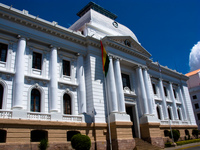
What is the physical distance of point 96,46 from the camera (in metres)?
25.8

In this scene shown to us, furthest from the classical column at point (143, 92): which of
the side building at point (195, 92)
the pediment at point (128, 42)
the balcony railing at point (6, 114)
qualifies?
the side building at point (195, 92)

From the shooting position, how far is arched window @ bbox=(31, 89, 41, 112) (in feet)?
63.2

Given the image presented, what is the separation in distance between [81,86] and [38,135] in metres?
7.16

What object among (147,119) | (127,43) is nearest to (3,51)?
(127,43)

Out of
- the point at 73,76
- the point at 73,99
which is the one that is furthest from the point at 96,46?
the point at 73,99

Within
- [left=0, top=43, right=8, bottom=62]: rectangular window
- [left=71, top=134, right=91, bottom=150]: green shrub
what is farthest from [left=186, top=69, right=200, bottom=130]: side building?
[left=0, top=43, right=8, bottom=62]: rectangular window

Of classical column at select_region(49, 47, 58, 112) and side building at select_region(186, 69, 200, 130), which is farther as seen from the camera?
side building at select_region(186, 69, 200, 130)

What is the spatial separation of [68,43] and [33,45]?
13.9 ft

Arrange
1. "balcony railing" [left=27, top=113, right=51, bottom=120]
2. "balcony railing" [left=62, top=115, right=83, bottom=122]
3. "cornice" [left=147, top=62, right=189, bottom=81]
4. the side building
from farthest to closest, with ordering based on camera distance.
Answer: the side building
"cornice" [left=147, top=62, right=189, bottom=81]
"balcony railing" [left=62, top=115, right=83, bottom=122]
"balcony railing" [left=27, top=113, right=51, bottom=120]

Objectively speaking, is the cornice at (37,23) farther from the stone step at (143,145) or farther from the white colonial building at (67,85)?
the stone step at (143,145)

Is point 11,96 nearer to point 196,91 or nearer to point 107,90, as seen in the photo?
point 107,90

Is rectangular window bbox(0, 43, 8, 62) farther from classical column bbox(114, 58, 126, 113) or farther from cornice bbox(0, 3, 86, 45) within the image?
classical column bbox(114, 58, 126, 113)

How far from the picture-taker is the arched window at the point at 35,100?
19.2 meters

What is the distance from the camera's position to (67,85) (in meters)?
22.4
